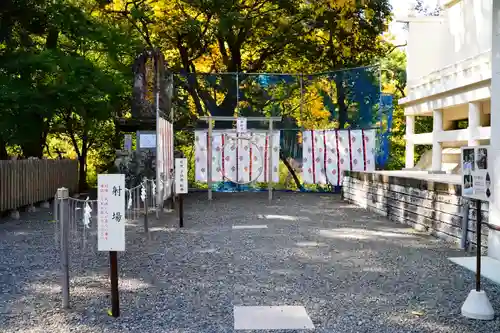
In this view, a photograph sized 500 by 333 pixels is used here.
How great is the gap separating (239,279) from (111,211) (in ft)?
5.93

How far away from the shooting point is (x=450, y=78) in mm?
11992

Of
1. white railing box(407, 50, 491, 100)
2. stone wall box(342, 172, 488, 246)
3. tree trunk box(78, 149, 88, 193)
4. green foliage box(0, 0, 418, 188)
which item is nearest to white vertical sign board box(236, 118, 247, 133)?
green foliage box(0, 0, 418, 188)

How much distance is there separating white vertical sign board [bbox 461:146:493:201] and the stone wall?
2.38m

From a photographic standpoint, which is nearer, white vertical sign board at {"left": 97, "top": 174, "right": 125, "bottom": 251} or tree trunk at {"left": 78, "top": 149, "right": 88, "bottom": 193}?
white vertical sign board at {"left": 97, "top": 174, "right": 125, "bottom": 251}

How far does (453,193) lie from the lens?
25.4ft

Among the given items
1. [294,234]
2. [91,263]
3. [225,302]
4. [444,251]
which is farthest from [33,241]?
[444,251]

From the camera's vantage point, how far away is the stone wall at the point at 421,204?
7523 millimetres

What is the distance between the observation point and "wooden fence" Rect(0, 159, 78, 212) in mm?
11008

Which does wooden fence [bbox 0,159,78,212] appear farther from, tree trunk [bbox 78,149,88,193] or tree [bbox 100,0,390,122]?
tree [bbox 100,0,390,122]

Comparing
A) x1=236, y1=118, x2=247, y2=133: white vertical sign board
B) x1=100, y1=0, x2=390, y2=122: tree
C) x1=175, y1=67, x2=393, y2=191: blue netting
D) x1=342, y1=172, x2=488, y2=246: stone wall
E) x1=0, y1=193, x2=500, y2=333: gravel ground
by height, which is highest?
x1=100, y1=0, x2=390, y2=122: tree

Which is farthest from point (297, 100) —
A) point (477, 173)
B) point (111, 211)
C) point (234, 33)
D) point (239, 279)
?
point (111, 211)

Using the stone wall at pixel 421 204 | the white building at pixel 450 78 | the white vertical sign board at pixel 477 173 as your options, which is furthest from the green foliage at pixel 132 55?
the white vertical sign board at pixel 477 173

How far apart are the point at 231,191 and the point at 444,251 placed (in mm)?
9892

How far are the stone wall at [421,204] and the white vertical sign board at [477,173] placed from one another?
238 cm
